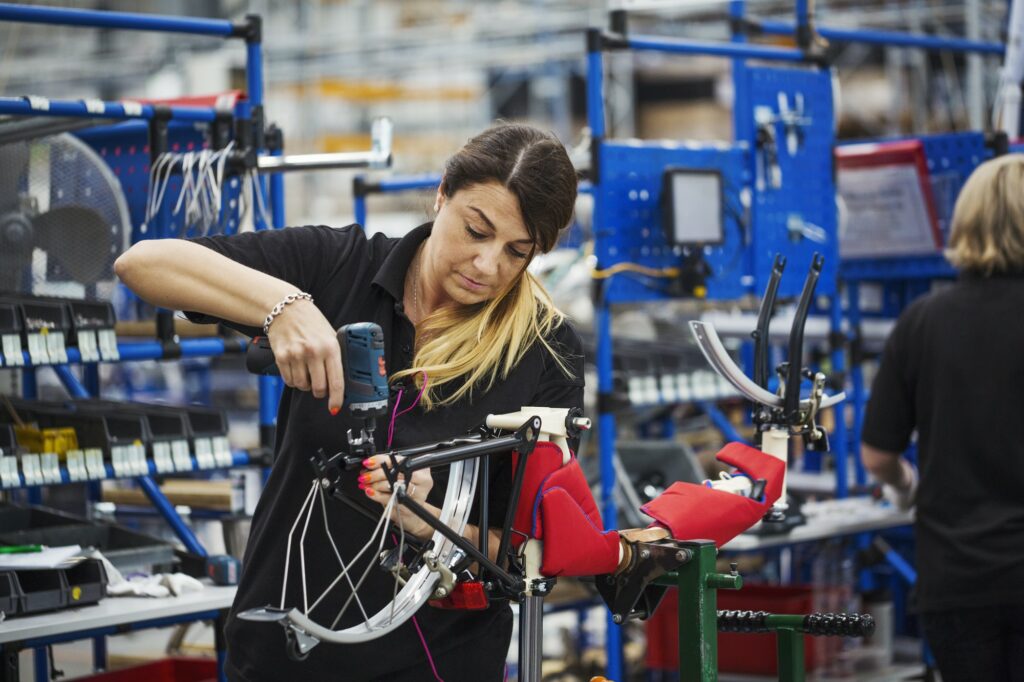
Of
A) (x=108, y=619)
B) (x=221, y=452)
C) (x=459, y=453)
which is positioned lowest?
(x=108, y=619)

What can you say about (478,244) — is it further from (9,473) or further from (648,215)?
(648,215)

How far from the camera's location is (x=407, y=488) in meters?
1.61

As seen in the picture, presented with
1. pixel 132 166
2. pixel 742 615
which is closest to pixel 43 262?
pixel 132 166

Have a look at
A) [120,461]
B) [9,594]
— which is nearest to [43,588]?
[9,594]

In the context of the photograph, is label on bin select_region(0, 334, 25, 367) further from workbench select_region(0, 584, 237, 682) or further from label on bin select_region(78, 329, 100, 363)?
workbench select_region(0, 584, 237, 682)

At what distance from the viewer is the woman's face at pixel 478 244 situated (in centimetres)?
190

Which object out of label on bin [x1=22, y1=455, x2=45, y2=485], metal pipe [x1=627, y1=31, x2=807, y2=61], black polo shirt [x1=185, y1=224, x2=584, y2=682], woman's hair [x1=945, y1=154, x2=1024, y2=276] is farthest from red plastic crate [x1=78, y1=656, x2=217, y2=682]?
metal pipe [x1=627, y1=31, x2=807, y2=61]

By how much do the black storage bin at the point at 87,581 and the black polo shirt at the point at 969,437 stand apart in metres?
1.87

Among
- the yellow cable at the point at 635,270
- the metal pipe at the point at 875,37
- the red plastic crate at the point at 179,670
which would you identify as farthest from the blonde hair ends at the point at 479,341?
the metal pipe at the point at 875,37

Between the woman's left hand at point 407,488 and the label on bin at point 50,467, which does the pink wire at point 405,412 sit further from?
the label on bin at point 50,467

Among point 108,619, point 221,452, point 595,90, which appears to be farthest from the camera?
point 595,90

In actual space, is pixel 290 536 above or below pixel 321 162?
below

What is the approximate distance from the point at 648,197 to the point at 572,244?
5.17 feet

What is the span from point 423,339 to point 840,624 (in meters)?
0.76
